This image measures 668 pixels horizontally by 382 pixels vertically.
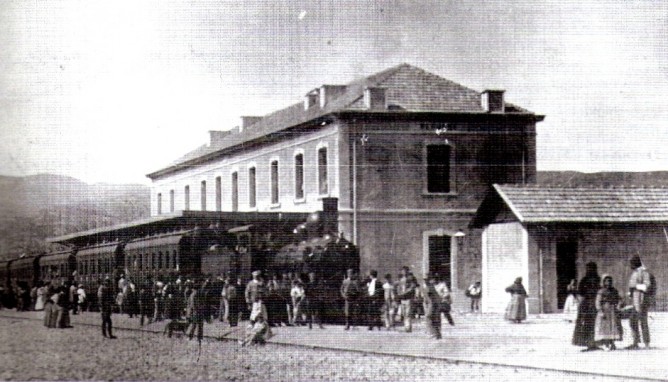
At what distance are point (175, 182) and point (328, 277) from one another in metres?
3.74

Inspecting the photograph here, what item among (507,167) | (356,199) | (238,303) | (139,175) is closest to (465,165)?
(507,167)

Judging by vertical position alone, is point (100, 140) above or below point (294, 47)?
below

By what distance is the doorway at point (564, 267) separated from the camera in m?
16.6

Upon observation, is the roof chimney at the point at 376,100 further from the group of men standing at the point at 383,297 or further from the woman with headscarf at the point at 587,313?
the woman with headscarf at the point at 587,313

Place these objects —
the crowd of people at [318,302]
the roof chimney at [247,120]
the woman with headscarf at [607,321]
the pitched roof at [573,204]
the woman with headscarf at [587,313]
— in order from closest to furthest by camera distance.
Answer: the woman with headscarf at [607,321]
the woman with headscarf at [587,313]
the crowd of people at [318,302]
the roof chimney at [247,120]
the pitched roof at [573,204]

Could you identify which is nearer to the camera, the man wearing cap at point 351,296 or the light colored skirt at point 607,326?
the light colored skirt at point 607,326

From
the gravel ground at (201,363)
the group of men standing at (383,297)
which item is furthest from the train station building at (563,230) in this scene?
the gravel ground at (201,363)

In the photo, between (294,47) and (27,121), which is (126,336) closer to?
(27,121)

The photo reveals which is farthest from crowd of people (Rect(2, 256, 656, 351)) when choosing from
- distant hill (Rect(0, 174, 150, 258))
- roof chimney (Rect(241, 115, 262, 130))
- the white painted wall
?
roof chimney (Rect(241, 115, 262, 130))

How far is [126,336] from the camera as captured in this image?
14.0 metres

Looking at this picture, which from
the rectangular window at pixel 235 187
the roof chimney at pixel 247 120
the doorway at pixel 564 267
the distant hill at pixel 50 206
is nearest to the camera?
the distant hill at pixel 50 206

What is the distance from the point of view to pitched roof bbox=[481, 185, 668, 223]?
53.1 feet

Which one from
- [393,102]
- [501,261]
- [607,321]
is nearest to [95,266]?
[393,102]

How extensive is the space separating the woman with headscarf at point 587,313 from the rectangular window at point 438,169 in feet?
13.0
